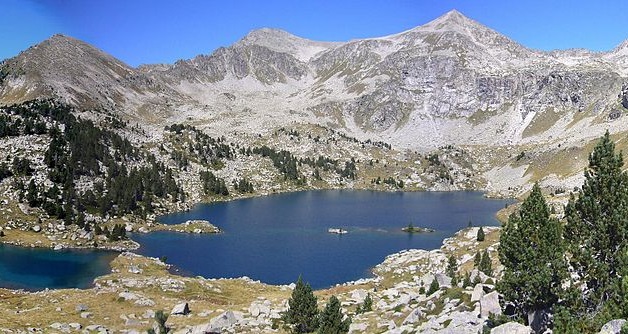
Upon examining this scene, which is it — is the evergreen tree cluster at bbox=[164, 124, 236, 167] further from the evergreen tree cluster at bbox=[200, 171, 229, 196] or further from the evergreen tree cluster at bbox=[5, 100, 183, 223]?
the evergreen tree cluster at bbox=[5, 100, 183, 223]

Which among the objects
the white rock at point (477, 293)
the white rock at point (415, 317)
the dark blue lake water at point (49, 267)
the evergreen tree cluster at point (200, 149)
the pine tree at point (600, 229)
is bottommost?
the dark blue lake water at point (49, 267)

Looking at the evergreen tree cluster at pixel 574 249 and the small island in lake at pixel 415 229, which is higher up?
the evergreen tree cluster at pixel 574 249

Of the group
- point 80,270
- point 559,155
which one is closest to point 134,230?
point 80,270

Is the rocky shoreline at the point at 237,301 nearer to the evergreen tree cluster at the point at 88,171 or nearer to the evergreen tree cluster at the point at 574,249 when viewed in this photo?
the evergreen tree cluster at the point at 574,249

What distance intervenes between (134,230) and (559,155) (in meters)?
142

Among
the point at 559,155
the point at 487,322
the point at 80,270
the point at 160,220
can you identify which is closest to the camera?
the point at 487,322

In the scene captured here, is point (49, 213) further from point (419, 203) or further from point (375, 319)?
point (419, 203)

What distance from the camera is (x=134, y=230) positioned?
355 feet

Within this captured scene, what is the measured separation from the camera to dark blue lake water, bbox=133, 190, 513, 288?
8375 cm

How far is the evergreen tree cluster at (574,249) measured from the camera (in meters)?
27.5

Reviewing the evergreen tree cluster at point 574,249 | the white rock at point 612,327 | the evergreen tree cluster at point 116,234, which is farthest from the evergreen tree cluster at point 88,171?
the white rock at point 612,327

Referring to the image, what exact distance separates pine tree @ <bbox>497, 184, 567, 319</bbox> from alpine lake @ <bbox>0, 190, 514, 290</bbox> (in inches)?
1842

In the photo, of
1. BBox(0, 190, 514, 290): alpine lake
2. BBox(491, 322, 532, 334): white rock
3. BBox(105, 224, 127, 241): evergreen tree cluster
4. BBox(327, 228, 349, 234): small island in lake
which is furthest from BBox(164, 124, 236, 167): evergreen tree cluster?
BBox(491, 322, 532, 334): white rock

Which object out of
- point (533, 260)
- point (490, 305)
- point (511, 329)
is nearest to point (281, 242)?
point (490, 305)
